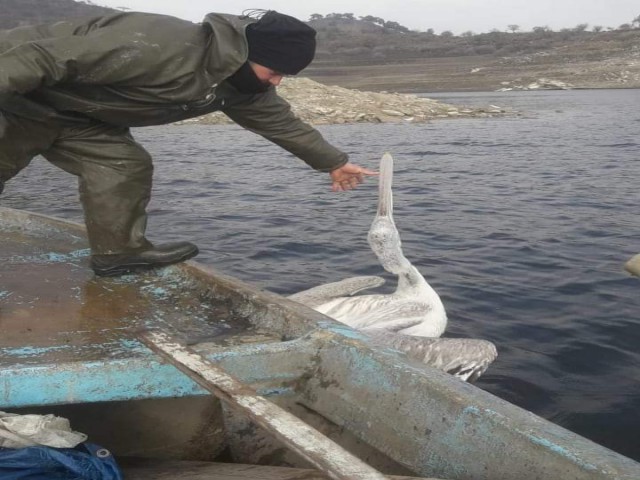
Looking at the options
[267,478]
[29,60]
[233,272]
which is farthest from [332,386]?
[233,272]

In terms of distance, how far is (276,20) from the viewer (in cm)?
384

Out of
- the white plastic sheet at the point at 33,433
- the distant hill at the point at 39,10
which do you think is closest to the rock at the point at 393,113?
the white plastic sheet at the point at 33,433

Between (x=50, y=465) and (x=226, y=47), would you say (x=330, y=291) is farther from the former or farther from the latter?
(x=50, y=465)

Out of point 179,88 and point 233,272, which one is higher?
point 179,88

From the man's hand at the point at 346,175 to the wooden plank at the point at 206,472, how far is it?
2.47m

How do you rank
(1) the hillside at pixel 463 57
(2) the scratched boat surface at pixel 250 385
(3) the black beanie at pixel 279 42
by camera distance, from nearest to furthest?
(2) the scratched boat surface at pixel 250 385, (3) the black beanie at pixel 279 42, (1) the hillside at pixel 463 57

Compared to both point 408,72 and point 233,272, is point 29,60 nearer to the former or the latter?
point 233,272

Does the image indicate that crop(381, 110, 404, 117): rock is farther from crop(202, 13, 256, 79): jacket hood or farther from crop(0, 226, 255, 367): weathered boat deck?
crop(202, 13, 256, 79): jacket hood

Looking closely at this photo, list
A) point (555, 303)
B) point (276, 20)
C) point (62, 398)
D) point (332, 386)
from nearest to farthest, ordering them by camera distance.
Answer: point (62, 398), point (332, 386), point (276, 20), point (555, 303)

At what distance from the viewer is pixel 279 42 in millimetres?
3809

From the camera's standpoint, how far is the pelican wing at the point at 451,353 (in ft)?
15.4

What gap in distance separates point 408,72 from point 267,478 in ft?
284

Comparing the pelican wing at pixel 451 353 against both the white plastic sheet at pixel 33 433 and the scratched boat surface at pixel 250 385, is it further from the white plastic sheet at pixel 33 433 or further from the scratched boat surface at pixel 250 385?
the white plastic sheet at pixel 33 433

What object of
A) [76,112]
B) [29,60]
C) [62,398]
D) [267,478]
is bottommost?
[267,478]
